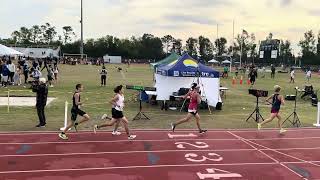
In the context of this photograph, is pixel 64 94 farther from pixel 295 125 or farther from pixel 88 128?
pixel 295 125

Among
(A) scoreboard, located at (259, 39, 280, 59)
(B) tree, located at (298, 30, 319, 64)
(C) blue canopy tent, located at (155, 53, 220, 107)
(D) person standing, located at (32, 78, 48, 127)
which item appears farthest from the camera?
(B) tree, located at (298, 30, 319, 64)

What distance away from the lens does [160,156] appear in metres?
12.8

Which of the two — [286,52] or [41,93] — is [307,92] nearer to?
[41,93]

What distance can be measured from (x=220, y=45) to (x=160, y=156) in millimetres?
120743

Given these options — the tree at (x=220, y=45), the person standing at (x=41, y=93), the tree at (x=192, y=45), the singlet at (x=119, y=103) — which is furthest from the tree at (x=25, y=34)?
the singlet at (x=119, y=103)

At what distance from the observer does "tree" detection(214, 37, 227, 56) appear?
130750 mm

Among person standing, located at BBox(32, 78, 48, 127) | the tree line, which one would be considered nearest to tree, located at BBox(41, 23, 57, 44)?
the tree line

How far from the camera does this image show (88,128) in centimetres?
1686

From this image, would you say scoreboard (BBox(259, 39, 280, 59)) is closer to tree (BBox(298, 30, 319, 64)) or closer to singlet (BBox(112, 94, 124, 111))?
tree (BBox(298, 30, 319, 64))

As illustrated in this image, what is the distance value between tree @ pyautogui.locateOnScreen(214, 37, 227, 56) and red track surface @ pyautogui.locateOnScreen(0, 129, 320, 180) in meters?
115

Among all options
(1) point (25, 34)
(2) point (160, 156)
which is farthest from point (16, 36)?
(2) point (160, 156)

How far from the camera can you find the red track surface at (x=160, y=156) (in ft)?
36.1

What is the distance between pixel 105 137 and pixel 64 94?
13257 millimetres

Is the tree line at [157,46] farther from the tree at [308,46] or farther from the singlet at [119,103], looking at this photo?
the singlet at [119,103]
